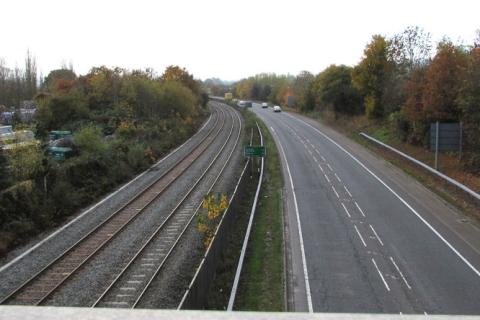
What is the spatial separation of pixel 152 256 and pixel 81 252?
9.00ft

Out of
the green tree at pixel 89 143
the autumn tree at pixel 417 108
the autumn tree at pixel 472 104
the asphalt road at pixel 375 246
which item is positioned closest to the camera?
the asphalt road at pixel 375 246

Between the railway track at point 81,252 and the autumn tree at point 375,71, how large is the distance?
31.2 metres

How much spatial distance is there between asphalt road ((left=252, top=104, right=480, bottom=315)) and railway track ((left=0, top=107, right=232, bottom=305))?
7.03 m

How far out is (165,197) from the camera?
2766cm

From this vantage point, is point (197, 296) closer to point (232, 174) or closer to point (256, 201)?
point (256, 201)

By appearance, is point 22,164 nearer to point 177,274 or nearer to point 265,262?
point 177,274

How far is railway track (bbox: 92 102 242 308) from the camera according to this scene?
14670 millimetres

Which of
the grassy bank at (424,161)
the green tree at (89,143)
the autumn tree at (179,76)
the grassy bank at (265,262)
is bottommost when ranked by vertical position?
the grassy bank at (265,262)

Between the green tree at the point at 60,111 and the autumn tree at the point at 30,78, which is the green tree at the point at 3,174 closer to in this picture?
the green tree at the point at 60,111

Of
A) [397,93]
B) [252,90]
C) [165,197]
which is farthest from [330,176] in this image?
[252,90]

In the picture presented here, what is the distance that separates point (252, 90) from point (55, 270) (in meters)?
139

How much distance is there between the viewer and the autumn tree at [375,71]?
5647 cm

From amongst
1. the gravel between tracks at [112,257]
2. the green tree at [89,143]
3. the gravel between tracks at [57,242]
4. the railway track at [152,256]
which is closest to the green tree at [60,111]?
the green tree at [89,143]

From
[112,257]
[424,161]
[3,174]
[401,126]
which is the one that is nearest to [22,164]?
[3,174]
